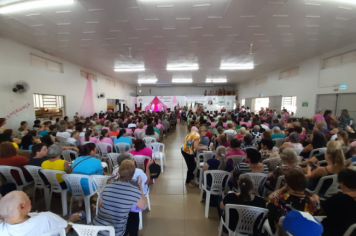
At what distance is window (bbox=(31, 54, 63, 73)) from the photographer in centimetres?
563

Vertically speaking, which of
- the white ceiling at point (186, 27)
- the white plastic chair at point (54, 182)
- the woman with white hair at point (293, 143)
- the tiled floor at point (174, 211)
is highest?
the white ceiling at point (186, 27)

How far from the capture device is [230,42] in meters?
4.84

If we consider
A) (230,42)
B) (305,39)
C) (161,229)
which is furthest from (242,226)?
(305,39)

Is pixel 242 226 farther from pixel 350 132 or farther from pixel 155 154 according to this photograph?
pixel 350 132

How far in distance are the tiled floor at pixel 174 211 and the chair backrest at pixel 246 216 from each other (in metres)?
0.65

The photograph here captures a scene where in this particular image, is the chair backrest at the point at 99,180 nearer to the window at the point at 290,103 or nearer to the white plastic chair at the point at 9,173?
the white plastic chair at the point at 9,173

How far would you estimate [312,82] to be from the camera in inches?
265

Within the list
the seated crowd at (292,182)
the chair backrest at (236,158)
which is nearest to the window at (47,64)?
the seated crowd at (292,182)

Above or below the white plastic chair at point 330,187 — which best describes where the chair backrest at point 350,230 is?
above

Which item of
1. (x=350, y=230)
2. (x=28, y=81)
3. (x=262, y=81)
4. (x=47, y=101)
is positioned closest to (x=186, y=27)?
(x=350, y=230)

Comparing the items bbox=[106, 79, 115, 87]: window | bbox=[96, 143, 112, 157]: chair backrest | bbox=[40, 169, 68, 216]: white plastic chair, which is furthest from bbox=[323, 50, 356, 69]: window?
bbox=[106, 79, 115, 87]: window

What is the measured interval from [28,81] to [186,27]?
5.89 metres

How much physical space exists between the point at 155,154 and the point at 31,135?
2699 mm

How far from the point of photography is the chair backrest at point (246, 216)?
54.5 inches
